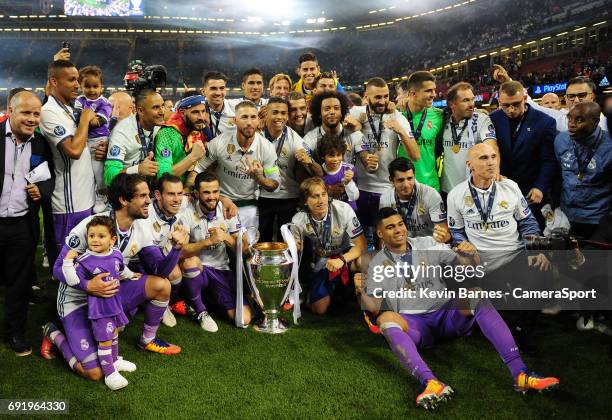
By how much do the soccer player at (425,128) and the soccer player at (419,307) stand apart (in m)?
1.02

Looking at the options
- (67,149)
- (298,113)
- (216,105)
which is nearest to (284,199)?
(298,113)

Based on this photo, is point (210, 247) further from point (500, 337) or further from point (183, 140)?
point (500, 337)

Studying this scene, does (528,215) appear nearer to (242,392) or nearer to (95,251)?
(242,392)

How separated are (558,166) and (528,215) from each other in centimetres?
74

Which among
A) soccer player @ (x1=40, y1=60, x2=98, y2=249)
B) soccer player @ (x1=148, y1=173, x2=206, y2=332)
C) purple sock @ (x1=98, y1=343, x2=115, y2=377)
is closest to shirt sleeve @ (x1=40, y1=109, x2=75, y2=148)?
soccer player @ (x1=40, y1=60, x2=98, y2=249)

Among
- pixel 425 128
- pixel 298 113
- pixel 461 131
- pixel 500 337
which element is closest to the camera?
pixel 500 337

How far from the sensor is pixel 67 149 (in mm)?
3471

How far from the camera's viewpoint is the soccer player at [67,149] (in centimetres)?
348

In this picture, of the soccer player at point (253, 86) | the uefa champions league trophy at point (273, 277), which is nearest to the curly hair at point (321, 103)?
the soccer player at point (253, 86)

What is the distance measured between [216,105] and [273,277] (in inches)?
70.6

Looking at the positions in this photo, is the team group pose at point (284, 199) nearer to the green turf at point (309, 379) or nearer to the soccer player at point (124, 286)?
the soccer player at point (124, 286)

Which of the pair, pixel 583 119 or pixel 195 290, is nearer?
pixel 583 119

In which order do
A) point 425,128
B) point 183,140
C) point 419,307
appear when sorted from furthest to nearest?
point 425,128
point 183,140
point 419,307

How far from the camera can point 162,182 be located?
351 centimetres
